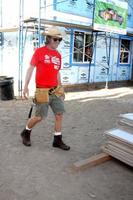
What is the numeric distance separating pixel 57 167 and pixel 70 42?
8.92 metres

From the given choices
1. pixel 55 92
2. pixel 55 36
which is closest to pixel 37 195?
pixel 55 92

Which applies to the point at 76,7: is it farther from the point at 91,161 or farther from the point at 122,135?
the point at 91,161

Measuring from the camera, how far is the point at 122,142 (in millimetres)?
4379

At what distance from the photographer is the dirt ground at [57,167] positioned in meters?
3.70

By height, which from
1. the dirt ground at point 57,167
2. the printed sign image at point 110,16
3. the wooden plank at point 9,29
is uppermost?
the printed sign image at point 110,16

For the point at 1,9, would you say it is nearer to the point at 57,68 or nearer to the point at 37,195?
the point at 57,68

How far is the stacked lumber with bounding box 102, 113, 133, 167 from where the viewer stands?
4285 millimetres

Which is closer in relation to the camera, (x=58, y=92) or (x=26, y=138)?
(x=58, y=92)

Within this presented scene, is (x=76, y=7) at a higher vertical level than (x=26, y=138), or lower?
higher

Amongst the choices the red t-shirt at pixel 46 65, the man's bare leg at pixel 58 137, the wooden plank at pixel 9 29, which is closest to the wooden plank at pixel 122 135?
the man's bare leg at pixel 58 137

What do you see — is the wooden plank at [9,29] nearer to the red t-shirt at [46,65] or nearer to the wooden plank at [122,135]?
the red t-shirt at [46,65]

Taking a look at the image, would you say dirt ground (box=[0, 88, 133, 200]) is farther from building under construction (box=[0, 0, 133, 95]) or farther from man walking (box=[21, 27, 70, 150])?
building under construction (box=[0, 0, 133, 95])

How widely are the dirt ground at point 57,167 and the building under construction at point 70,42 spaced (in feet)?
14.9

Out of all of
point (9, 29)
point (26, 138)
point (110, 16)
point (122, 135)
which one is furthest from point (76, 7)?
point (122, 135)
